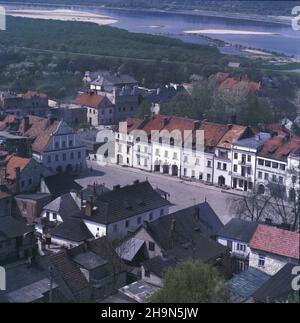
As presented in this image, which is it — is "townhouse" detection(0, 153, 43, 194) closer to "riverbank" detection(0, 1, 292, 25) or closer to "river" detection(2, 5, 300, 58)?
"river" detection(2, 5, 300, 58)

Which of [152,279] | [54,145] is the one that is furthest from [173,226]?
[54,145]

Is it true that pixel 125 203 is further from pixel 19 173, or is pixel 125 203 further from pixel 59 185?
pixel 19 173

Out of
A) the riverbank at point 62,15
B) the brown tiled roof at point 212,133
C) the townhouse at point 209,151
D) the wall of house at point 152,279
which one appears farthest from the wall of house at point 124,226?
the riverbank at point 62,15

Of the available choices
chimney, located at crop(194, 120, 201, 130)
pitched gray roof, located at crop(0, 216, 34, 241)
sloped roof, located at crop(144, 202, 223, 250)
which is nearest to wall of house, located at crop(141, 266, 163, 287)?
sloped roof, located at crop(144, 202, 223, 250)

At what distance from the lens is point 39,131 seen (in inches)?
505

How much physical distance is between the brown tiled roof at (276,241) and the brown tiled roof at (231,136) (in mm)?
6184

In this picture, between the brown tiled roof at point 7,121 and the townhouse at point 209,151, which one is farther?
the brown tiled roof at point 7,121

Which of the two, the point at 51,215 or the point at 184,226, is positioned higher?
the point at 184,226

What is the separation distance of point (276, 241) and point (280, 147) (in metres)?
6.08

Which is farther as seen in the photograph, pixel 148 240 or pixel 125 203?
pixel 125 203

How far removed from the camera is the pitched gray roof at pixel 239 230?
24.5ft

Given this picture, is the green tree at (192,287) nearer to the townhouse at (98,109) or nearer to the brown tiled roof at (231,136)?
the brown tiled roof at (231,136)

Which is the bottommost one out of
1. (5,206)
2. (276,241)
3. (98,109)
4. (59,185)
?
(98,109)
